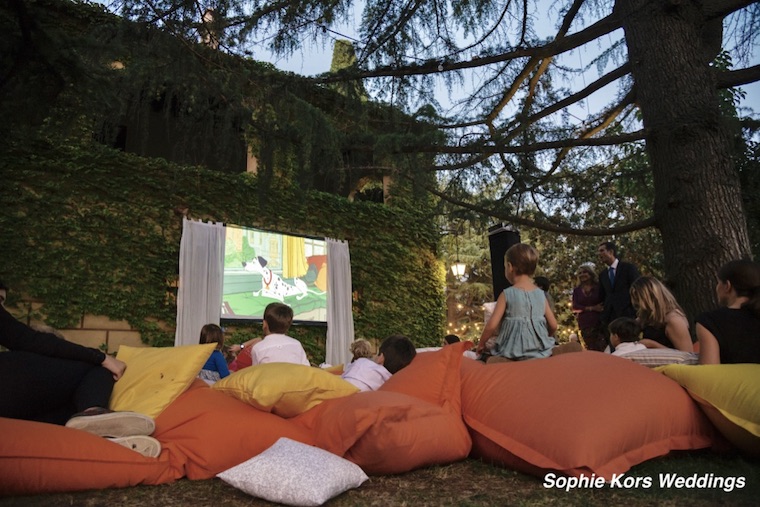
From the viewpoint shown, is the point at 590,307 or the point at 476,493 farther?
the point at 590,307

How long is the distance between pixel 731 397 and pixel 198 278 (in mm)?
6333

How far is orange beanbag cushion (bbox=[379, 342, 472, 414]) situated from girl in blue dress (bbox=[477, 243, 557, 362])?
476mm

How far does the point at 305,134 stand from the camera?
3.20m

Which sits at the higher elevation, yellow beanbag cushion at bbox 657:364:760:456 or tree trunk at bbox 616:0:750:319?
tree trunk at bbox 616:0:750:319

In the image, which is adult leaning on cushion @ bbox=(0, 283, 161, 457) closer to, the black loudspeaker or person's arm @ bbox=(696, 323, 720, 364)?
person's arm @ bbox=(696, 323, 720, 364)

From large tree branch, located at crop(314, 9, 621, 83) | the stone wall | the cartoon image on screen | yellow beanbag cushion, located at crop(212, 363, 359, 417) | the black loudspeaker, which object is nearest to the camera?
yellow beanbag cushion, located at crop(212, 363, 359, 417)

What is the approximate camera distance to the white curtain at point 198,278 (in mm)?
6921

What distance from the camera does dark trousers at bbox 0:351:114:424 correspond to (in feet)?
6.46

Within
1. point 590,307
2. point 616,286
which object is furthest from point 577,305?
point 616,286

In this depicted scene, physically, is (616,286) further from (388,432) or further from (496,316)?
(388,432)

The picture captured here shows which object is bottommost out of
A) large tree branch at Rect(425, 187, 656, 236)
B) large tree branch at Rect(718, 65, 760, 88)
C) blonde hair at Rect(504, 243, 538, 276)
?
blonde hair at Rect(504, 243, 538, 276)

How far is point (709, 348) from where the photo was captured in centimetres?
219

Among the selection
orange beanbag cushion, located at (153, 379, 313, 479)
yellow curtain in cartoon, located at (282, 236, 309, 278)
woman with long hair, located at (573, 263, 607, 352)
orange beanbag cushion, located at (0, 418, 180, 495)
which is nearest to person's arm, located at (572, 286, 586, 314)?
woman with long hair, located at (573, 263, 607, 352)

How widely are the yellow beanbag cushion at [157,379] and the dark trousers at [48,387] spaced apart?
2.7 inches
